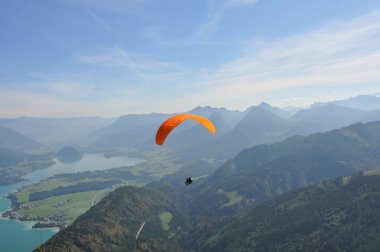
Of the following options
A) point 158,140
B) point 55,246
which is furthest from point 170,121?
point 55,246

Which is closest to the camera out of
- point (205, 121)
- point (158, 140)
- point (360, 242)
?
point (158, 140)

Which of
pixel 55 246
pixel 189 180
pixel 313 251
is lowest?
pixel 313 251

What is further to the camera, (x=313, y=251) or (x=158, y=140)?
(x=313, y=251)

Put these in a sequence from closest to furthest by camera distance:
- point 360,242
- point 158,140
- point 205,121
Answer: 1. point 158,140
2. point 205,121
3. point 360,242

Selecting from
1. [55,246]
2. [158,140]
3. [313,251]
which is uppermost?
[158,140]

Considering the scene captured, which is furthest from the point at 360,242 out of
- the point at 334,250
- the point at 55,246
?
the point at 55,246

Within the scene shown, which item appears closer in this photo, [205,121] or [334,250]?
[205,121]

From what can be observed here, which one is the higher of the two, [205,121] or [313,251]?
[205,121]

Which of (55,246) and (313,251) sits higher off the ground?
(55,246)

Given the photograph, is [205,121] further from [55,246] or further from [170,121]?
[55,246]

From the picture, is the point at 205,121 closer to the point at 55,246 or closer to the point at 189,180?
the point at 189,180
